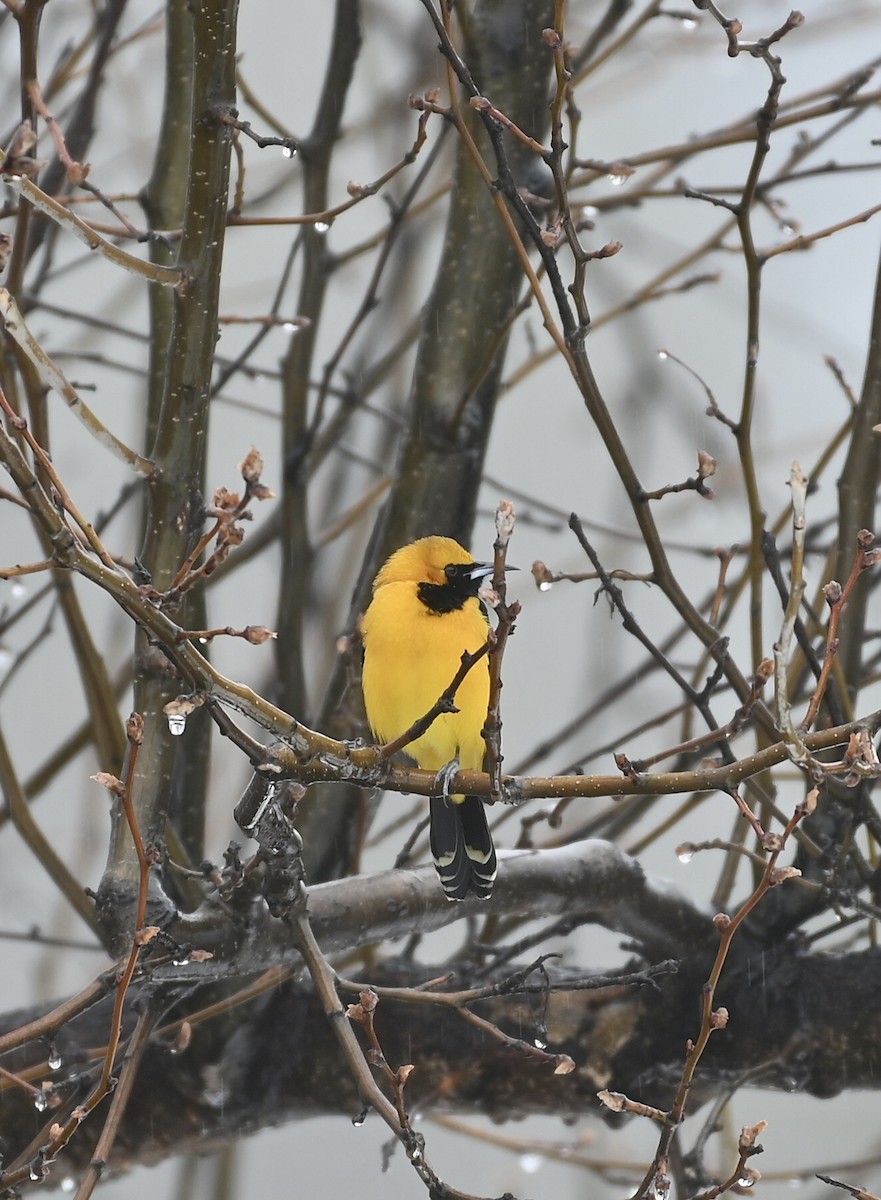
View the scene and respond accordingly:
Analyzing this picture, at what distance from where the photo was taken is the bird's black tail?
165 cm

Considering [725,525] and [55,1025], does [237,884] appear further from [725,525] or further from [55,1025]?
[725,525]

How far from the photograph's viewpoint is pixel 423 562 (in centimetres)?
208

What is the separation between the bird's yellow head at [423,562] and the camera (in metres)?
2.06

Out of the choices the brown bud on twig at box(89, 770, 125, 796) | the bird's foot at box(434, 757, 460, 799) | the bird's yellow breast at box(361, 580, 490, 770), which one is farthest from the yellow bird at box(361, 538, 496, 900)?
the brown bud on twig at box(89, 770, 125, 796)

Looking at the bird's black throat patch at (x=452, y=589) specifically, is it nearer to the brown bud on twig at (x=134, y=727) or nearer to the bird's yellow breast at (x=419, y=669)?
the bird's yellow breast at (x=419, y=669)

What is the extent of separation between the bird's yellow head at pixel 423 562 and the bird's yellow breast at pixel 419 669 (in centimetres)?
2

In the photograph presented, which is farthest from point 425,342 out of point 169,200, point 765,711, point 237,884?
point 237,884

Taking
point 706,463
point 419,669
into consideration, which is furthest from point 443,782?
point 419,669

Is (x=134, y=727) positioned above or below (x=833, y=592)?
below

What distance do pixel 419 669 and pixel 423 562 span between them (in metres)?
0.23

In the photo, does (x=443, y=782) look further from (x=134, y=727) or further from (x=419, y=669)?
→ (x=419, y=669)

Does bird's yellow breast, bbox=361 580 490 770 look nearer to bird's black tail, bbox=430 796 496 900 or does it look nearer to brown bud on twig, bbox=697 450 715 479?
bird's black tail, bbox=430 796 496 900

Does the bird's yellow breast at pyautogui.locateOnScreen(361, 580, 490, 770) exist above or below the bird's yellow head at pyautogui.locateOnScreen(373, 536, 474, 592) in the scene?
below

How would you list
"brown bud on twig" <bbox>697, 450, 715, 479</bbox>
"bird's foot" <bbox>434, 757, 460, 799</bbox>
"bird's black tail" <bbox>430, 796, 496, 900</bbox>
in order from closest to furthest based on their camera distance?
"bird's foot" <bbox>434, 757, 460, 799</bbox> < "brown bud on twig" <bbox>697, 450, 715, 479</bbox> < "bird's black tail" <bbox>430, 796, 496, 900</bbox>
